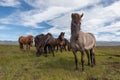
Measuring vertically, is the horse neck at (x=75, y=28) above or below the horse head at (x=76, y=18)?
below

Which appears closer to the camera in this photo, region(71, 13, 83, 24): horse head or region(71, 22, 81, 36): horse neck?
region(71, 13, 83, 24): horse head

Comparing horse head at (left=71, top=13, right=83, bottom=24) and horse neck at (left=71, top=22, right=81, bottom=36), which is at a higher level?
horse head at (left=71, top=13, right=83, bottom=24)

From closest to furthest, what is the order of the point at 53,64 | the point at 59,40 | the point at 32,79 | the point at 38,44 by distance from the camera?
the point at 32,79
the point at 53,64
the point at 38,44
the point at 59,40

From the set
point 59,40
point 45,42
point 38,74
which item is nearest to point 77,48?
point 38,74

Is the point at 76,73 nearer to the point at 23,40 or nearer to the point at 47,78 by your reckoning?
the point at 47,78

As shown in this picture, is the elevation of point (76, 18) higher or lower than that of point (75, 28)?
higher

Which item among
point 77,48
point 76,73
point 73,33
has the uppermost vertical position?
point 73,33

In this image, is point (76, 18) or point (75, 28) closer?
point (76, 18)

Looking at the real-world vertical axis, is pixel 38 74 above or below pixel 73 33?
below

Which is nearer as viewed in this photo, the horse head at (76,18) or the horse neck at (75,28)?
the horse head at (76,18)

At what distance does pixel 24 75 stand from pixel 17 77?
2.27 ft

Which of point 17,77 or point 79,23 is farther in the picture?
point 79,23

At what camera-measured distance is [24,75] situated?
14.1 metres

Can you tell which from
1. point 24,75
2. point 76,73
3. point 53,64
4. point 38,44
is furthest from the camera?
point 38,44
